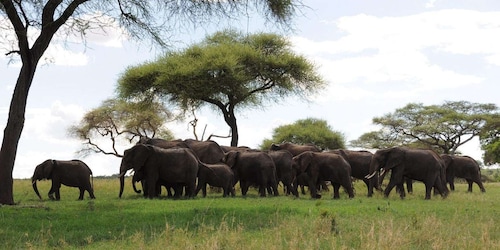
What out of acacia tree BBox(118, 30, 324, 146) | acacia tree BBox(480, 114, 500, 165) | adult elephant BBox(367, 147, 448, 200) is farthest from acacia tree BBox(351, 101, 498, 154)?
adult elephant BBox(367, 147, 448, 200)

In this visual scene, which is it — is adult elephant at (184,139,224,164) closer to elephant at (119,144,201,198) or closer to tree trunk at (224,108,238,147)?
elephant at (119,144,201,198)

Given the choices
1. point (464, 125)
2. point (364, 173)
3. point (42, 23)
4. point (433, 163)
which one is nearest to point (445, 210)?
point (433, 163)

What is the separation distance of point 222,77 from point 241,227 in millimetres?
29796

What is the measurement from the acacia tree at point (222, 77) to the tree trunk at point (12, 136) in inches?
831

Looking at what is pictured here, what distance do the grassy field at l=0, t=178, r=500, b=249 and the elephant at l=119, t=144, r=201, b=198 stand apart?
3.59 m

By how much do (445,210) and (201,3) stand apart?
11476mm

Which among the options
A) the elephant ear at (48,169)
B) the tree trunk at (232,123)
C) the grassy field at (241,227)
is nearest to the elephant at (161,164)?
the elephant ear at (48,169)

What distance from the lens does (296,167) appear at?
78.0ft

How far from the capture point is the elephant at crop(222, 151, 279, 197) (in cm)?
2381

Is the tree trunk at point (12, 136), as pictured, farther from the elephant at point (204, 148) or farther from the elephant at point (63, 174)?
the elephant at point (204, 148)

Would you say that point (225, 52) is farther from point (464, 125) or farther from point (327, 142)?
point (464, 125)

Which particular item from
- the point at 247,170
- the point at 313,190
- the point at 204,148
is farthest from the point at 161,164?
the point at 204,148

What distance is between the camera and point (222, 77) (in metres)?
41.3

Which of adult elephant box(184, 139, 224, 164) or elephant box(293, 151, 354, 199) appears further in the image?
adult elephant box(184, 139, 224, 164)
